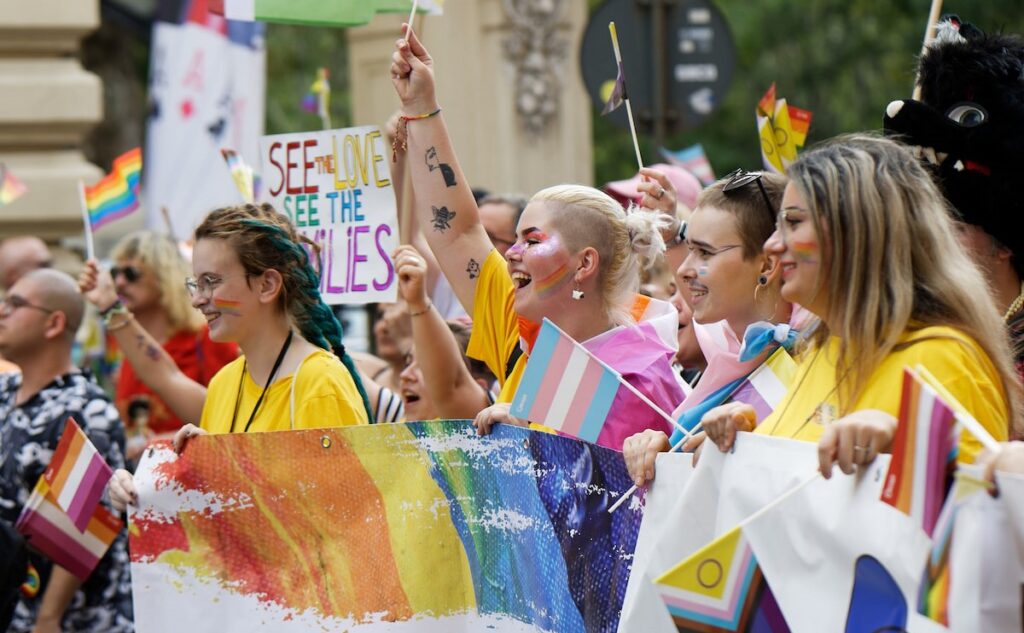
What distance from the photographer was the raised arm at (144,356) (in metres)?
6.18

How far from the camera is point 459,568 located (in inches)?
168

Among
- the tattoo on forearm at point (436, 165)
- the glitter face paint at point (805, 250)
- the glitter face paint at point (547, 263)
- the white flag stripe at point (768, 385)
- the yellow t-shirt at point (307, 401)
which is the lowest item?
the yellow t-shirt at point (307, 401)

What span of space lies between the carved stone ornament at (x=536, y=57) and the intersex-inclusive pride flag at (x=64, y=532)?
6881mm

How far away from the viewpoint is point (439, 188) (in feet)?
15.6

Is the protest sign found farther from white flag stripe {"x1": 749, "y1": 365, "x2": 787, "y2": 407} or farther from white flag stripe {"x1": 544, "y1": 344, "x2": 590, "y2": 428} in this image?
white flag stripe {"x1": 749, "y1": 365, "x2": 787, "y2": 407}

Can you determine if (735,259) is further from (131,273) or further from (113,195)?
(131,273)

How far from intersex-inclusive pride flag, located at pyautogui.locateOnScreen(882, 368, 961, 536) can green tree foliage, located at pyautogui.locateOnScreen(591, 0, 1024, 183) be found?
18800mm

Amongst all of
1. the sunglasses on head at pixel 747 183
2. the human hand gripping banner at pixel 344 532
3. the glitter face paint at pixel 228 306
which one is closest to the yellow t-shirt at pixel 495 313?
the human hand gripping banner at pixel 344 532

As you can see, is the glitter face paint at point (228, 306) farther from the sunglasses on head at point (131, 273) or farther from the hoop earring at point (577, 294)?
the sunglasses on head at point (131, 273)

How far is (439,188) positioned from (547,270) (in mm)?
607

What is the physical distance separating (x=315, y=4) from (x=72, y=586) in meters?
2.10

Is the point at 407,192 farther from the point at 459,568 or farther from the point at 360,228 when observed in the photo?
the point at 459,568

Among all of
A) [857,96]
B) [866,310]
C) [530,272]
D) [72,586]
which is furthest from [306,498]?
[857,96]

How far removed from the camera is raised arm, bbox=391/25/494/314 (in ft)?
15.5
